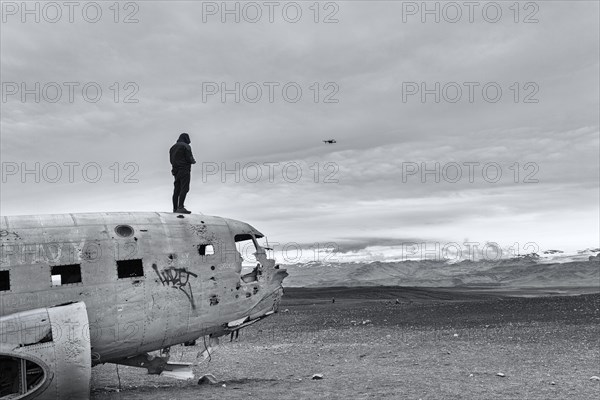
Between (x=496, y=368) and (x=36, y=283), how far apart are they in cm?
1691

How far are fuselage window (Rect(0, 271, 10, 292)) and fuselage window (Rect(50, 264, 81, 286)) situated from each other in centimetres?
105

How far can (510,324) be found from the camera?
132ft

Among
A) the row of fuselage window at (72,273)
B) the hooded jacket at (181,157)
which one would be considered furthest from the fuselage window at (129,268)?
the hooded jacket at (181,157)

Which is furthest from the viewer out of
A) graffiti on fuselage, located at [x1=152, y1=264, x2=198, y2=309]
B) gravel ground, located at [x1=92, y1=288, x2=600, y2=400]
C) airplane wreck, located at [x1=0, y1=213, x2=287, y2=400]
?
gravel ground, located at [x1=92, y1=288, x2=600, y2=400]

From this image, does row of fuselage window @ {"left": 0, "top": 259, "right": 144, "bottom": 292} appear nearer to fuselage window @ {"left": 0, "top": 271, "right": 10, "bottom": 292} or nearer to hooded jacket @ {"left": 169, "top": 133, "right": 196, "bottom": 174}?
fuselage window @ {"left": 0, "top": 271, "right": 10, "bottom": 292}

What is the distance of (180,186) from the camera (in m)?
18.7

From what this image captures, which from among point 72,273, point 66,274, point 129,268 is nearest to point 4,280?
point 66,274

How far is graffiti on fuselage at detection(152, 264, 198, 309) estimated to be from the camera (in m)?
16.0

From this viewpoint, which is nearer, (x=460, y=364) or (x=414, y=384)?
(x=414, y=384)

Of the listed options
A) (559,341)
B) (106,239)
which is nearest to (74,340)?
(106,239)

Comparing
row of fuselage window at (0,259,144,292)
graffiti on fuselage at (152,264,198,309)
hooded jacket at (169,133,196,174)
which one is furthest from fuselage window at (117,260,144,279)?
hooded jacket at (169,133,196,174)

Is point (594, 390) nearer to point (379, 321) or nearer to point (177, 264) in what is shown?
point (177, 264)

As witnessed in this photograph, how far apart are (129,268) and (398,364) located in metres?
13.3

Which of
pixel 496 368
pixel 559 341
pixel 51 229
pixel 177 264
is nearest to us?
pixel 51 229
